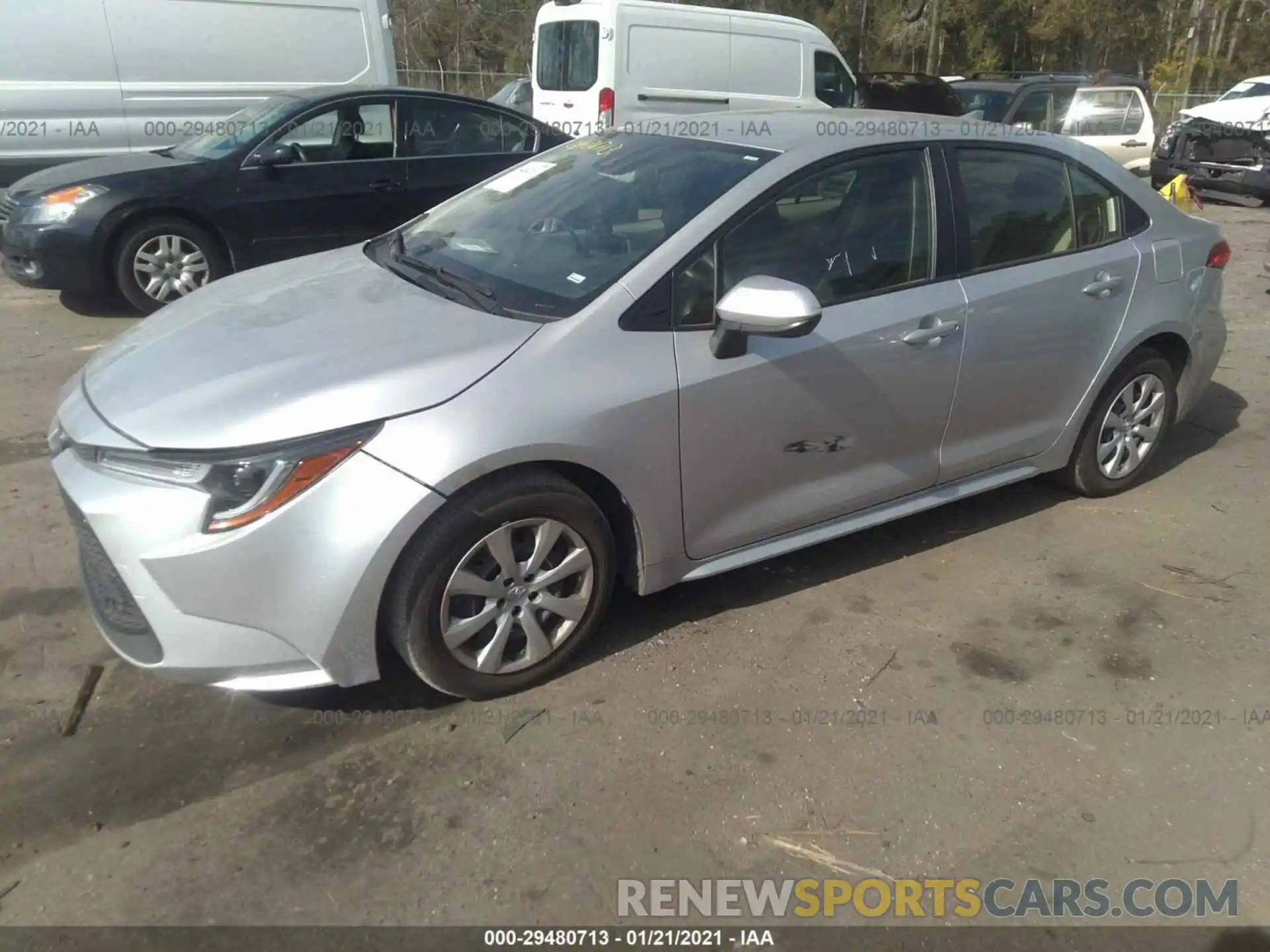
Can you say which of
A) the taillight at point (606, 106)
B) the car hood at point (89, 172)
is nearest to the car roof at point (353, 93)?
the car hood at point (89, 172)

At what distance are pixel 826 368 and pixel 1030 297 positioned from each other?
1039 millimetres

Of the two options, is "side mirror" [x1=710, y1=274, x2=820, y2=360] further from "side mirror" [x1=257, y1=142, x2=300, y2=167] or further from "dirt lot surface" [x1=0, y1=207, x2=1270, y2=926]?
"side mirror" [x1=257, y1=142, x2=300, y2=167]

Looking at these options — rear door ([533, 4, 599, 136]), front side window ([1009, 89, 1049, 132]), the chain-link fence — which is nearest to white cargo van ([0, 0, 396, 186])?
rear door ([533, 4, 599, 136])

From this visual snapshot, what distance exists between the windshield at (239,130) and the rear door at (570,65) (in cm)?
374

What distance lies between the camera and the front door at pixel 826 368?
3.12 m

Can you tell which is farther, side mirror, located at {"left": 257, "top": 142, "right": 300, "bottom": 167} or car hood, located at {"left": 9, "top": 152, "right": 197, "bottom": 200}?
side mirror, located at {"left": 257, "top": 142, "right": 300, "bottom": 167}

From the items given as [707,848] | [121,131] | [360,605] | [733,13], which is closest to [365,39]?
[121,131]

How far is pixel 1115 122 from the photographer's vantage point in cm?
1306

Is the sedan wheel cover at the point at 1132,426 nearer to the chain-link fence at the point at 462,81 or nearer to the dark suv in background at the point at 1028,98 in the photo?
the dark suv in background at the point at 1028,98

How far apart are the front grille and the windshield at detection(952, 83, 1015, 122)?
11.6 metres

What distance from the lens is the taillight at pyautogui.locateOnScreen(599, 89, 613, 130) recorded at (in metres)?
10.5

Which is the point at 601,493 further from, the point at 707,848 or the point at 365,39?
Result: the point at 365,39

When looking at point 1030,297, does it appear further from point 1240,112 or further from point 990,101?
point 1240,112

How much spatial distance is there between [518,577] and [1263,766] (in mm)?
2216
